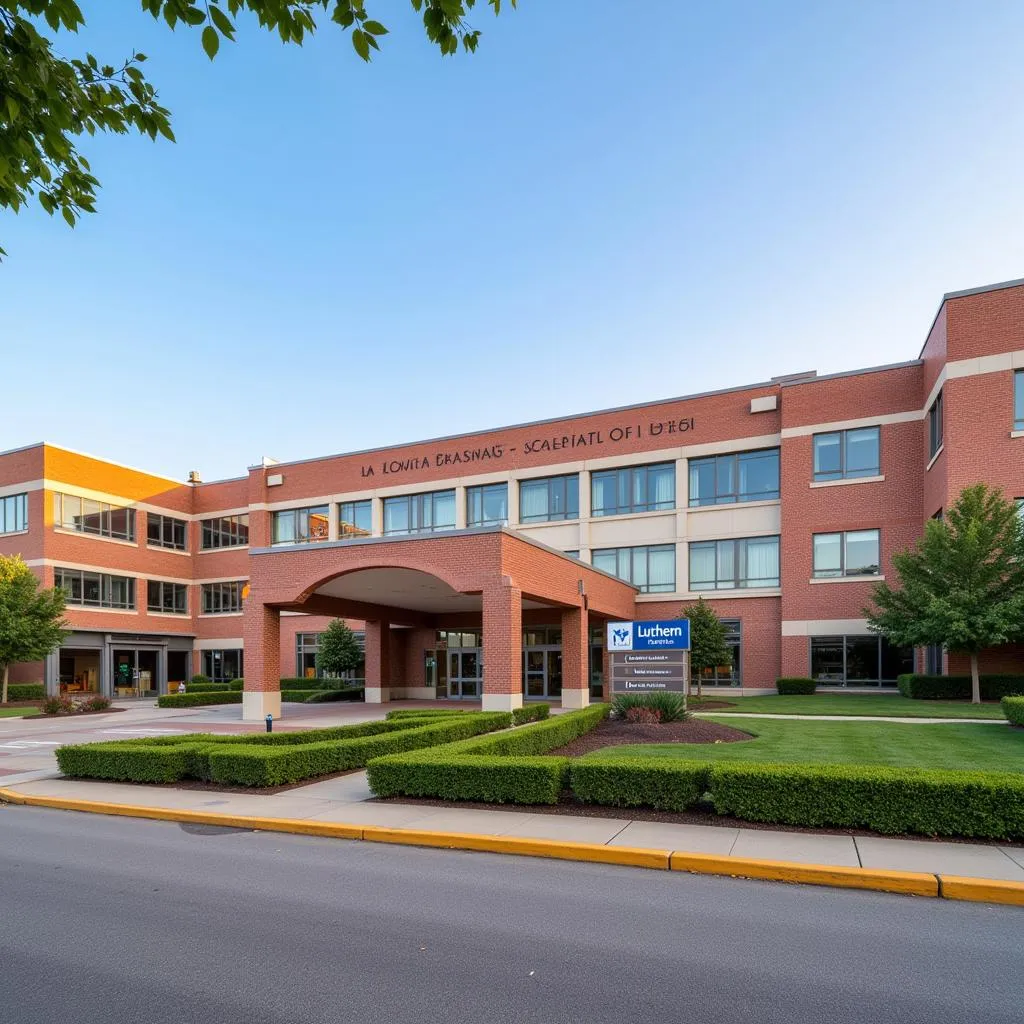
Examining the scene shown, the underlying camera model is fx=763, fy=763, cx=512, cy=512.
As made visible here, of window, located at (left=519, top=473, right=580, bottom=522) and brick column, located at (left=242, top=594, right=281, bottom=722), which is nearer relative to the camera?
brick column, located at (left=242, top=594, right=281, bottom=722)

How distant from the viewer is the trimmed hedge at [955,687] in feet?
74.7

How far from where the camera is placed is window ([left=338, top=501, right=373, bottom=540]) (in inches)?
1625

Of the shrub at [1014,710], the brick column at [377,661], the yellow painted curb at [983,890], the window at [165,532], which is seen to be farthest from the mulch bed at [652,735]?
the window at [165,532]

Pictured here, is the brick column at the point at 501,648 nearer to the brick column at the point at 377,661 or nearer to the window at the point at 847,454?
the brick column at the point at 377,661

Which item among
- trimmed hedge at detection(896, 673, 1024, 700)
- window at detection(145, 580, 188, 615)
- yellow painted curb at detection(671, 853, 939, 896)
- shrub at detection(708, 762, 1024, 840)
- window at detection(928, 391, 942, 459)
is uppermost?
window at detection(928, 391, 942, 459)

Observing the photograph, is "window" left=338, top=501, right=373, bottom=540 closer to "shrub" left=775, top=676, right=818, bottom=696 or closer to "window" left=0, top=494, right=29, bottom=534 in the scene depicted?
"window" left=0, top=494, right=29, bottom=534

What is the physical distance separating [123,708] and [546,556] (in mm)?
22689

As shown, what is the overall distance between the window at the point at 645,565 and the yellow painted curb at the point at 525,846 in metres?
25.6

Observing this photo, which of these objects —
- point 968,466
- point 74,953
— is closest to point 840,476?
point 968,466

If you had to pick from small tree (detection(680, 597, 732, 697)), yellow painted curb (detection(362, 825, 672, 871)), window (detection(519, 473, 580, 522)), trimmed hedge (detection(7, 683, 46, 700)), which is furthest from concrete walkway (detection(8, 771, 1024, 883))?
trimmed hedge (detection(7, 683, 46, 700))

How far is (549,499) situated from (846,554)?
13427 mm

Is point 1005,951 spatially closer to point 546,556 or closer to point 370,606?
point 546,556

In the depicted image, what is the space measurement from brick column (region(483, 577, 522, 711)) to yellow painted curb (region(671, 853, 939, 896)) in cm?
1257

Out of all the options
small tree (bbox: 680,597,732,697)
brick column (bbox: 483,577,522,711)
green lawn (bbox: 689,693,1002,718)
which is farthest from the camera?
small tree (bbox: 680,597,732,697)
